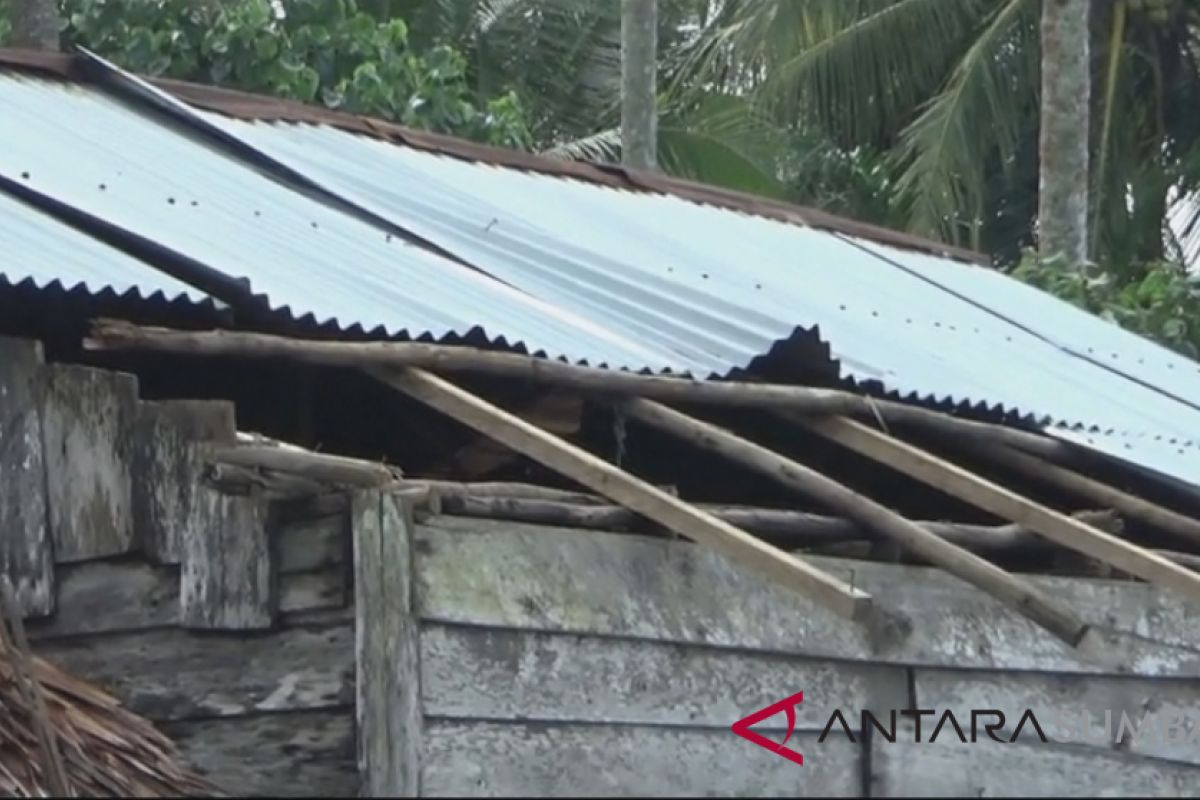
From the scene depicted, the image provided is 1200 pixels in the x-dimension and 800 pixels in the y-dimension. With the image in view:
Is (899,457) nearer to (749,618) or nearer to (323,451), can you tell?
(749,618)

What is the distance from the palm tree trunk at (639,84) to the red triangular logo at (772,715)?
7854 mm

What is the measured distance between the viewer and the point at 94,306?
5070 mm

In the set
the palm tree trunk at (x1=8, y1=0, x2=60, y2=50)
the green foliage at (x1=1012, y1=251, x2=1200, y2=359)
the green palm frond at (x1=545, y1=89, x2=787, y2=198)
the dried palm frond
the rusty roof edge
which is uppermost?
the green palm frond at (x1=545, y1=89, x2=787, y2=198)

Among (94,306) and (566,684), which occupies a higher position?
(94,306)

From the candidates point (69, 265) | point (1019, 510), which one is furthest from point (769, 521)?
point (69, 265)

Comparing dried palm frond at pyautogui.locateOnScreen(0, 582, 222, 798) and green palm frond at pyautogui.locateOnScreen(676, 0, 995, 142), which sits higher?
green palm frond at pyautogui.locateOnScreen(676, 0, 995, 142)

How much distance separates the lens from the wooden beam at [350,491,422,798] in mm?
4512

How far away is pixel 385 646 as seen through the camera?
4520 millimetres

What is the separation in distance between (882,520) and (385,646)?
1017mm

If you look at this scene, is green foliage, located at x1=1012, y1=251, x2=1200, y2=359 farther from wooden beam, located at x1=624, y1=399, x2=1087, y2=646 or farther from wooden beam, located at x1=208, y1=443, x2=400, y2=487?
wooden beam, located at x1=208, y1=443, x2=400, y2=487

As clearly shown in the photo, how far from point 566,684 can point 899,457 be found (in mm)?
929

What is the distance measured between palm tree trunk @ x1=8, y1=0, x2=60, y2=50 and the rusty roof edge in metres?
2.38

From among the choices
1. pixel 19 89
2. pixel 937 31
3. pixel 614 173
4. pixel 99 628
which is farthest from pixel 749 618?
pixel 937 31

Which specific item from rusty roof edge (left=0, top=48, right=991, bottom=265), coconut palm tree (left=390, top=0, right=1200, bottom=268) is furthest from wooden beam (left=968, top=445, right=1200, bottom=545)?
coconut palm tree (left=390, top=0, right=1200, bottom=268)
